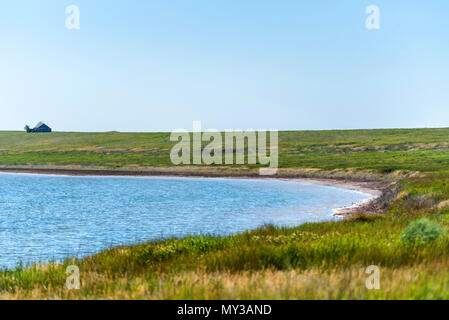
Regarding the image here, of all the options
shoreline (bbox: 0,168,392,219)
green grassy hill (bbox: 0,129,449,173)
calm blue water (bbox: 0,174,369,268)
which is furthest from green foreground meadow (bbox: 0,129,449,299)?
green grassy hill (bbox: 0,129,449,173)

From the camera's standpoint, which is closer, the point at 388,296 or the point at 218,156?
the point at 388,296

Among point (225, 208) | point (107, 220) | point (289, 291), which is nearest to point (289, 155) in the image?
point (225, 208)

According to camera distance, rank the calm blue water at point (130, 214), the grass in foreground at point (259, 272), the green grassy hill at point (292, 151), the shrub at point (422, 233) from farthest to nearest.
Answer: the green grassy hill at point (292, 151) → the calm blue water at point (130, 214) → the shrub at point (422, 233) → the grass in foreground at point (259, 272)

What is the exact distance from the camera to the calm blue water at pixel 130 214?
964 inches

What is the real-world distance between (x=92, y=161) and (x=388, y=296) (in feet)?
360

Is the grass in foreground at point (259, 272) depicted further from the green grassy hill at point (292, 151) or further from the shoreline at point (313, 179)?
the green grassy hill at point (292, 151)

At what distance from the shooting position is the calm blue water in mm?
24484

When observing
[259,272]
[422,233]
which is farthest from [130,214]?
[259,272]

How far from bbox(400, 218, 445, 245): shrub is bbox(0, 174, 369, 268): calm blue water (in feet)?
30.2

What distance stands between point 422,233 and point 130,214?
1106 inches

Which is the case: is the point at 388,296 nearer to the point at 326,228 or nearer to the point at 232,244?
the point at 232,244

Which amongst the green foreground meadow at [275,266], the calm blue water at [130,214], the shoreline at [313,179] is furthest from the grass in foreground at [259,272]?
the shoreline at [313,179]

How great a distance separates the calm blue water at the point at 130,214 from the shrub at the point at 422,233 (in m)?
9.19

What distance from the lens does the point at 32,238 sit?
87.0 feet
